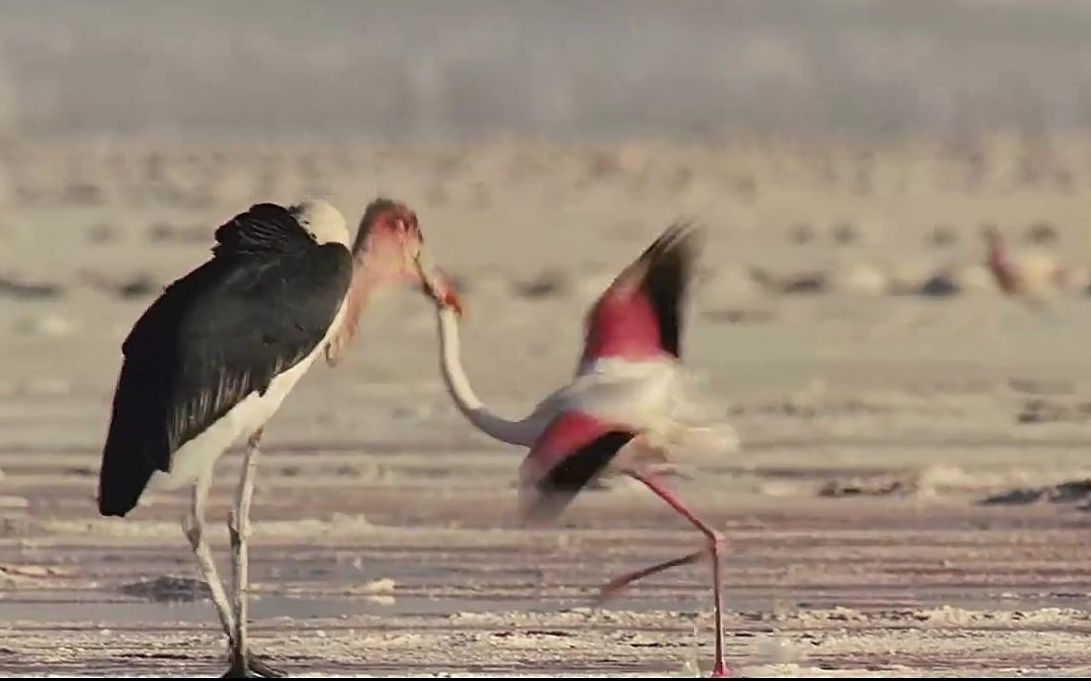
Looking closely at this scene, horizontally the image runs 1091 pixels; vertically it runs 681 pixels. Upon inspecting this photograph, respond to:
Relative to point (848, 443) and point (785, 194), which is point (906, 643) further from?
point (785, 194)

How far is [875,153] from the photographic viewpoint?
69.8 meters

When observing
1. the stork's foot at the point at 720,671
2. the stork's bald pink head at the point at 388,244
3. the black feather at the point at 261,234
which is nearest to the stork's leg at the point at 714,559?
the stork's foot at the point at 720,671

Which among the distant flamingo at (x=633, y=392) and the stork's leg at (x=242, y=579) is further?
the distant flamingo at (x=633, y=392)

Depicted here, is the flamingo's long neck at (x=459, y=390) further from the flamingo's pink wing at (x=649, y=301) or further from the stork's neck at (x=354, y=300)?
the flamingo's pink wing at (x=649, y=301)

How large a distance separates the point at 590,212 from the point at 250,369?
104ft

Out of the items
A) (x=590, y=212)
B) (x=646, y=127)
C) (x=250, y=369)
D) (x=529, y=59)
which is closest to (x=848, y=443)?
(x=250, y=369)

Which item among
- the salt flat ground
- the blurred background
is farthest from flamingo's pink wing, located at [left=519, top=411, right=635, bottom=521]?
the blurred background

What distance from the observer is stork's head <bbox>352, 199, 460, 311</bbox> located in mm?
11336

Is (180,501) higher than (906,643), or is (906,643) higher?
(180,501)

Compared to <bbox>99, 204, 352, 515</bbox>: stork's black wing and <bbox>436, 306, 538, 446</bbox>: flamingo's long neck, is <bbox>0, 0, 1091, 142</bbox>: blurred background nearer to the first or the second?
<bbox>436, 306, 538, 446</bbox>: flamingo's long neck

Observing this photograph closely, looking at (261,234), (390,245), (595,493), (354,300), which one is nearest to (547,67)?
(595,493)

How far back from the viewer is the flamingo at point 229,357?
10398 millimetres

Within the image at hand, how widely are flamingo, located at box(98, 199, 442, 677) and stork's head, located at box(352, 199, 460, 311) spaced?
349mm

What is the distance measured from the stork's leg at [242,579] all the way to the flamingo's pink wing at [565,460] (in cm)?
98
